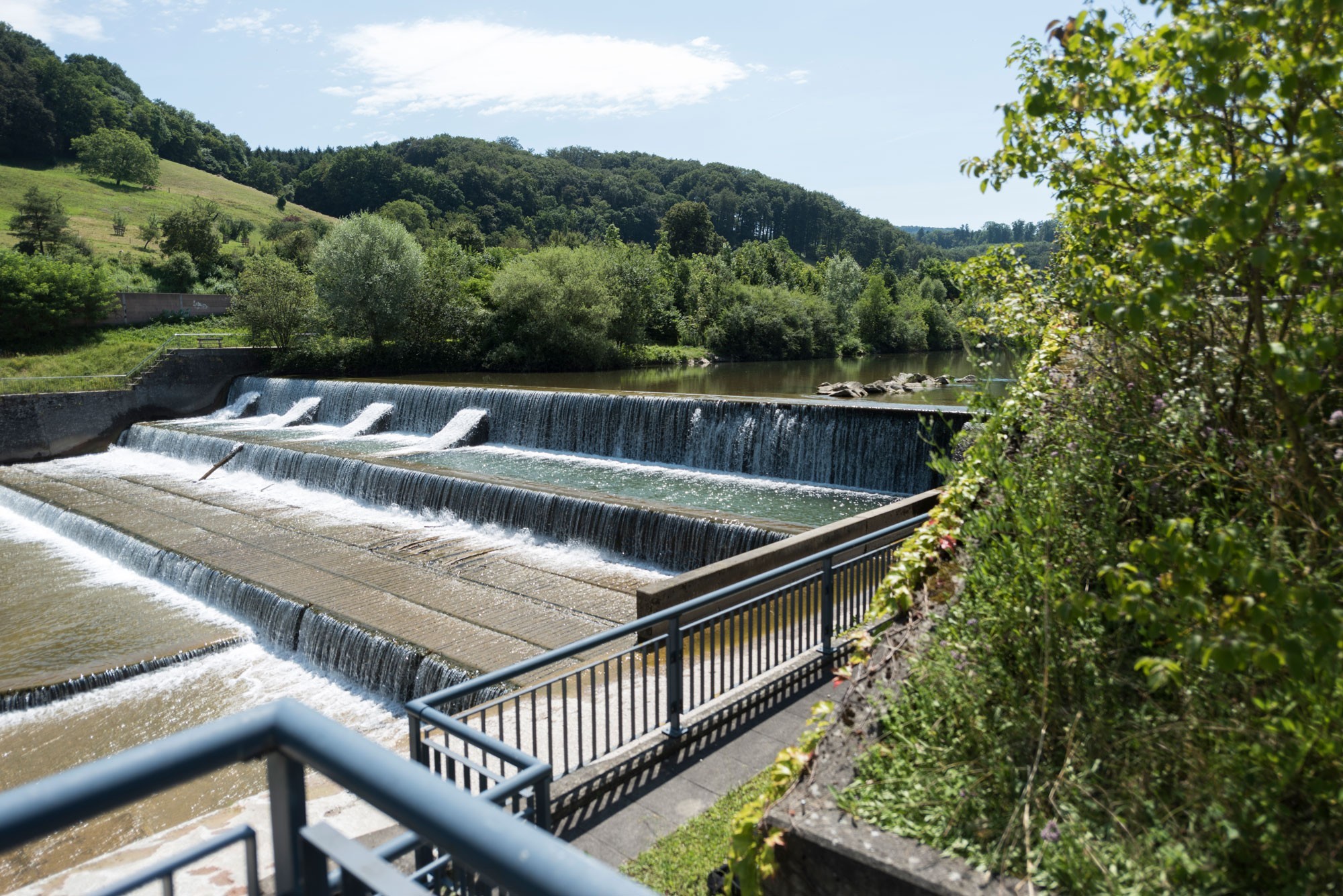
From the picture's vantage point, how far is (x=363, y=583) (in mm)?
11766

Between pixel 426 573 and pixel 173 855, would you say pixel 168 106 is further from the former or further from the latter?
pixel 173 855

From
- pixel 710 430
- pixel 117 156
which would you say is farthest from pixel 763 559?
pixel 117 156

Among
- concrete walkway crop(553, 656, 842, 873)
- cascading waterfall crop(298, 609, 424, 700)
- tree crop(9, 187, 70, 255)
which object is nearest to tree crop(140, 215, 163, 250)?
tree crop(9, 187, 70, 255)

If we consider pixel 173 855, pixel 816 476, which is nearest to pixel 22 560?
pixel 816 476

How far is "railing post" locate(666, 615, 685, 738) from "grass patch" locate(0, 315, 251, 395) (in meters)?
26.8

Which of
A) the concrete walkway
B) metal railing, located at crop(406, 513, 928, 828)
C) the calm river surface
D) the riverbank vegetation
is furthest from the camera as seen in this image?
the calm river surface

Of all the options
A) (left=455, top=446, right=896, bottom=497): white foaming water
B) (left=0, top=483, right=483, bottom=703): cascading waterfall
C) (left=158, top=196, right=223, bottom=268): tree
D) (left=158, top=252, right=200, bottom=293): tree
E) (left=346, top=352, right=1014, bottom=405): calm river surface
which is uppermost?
(left=158, top=196, right=223, bottom=268): tree

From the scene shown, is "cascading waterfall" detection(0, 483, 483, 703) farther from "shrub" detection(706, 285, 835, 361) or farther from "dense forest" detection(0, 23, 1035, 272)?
"dense forest" detection(0, 23, 1035, 272)

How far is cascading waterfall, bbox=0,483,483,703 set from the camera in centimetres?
929

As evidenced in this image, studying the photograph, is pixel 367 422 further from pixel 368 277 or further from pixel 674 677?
pixel 674 677

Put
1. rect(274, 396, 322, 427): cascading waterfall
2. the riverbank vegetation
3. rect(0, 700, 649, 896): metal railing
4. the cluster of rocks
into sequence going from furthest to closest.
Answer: the cluster of rocks < rect(274, 396, 322, 427): cascading waterfall < the riverbank vegetation < rect(0, 700, 649, 896): metal railing

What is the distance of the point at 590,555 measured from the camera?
13414 millimetres

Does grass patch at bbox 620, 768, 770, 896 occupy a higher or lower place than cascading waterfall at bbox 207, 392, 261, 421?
higher

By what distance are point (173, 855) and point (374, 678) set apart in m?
8.61
